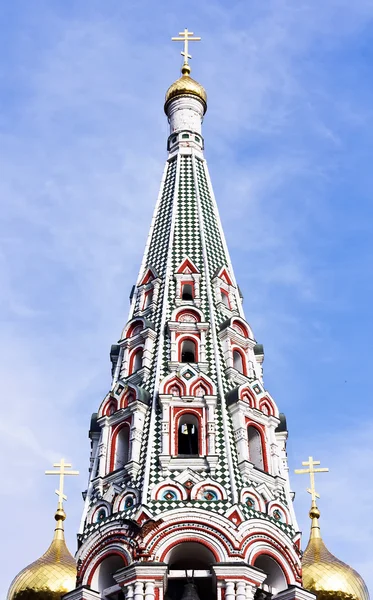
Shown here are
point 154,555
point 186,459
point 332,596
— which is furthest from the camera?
point 332,596

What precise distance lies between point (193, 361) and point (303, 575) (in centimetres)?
366

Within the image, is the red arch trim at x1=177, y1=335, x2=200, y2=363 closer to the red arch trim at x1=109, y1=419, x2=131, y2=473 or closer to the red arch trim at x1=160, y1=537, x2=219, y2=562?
the red arch trim at x1=109, y1=419, x2=131, y2=473

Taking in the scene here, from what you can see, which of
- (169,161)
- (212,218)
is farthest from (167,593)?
(169,161)

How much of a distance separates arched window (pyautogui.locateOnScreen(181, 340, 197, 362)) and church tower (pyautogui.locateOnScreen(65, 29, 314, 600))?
1.4 inches

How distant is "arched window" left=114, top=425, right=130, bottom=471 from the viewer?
17703 millimetres

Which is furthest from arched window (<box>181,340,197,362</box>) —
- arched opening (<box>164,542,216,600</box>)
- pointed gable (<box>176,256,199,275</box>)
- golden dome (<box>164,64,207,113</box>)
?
golden dome (<box>164,64,207,113</box>)

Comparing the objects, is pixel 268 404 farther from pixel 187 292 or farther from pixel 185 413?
pixel 187 292

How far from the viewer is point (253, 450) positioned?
707 inches

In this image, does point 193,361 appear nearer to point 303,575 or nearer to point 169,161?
point 303,575

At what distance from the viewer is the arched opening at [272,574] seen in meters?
16.5

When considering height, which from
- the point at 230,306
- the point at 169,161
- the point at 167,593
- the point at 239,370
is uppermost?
the point at 169,161

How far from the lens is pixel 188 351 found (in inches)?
746

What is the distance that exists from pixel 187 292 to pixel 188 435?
2.75 metres

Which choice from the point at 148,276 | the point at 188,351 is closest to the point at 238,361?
the point at 188,351
